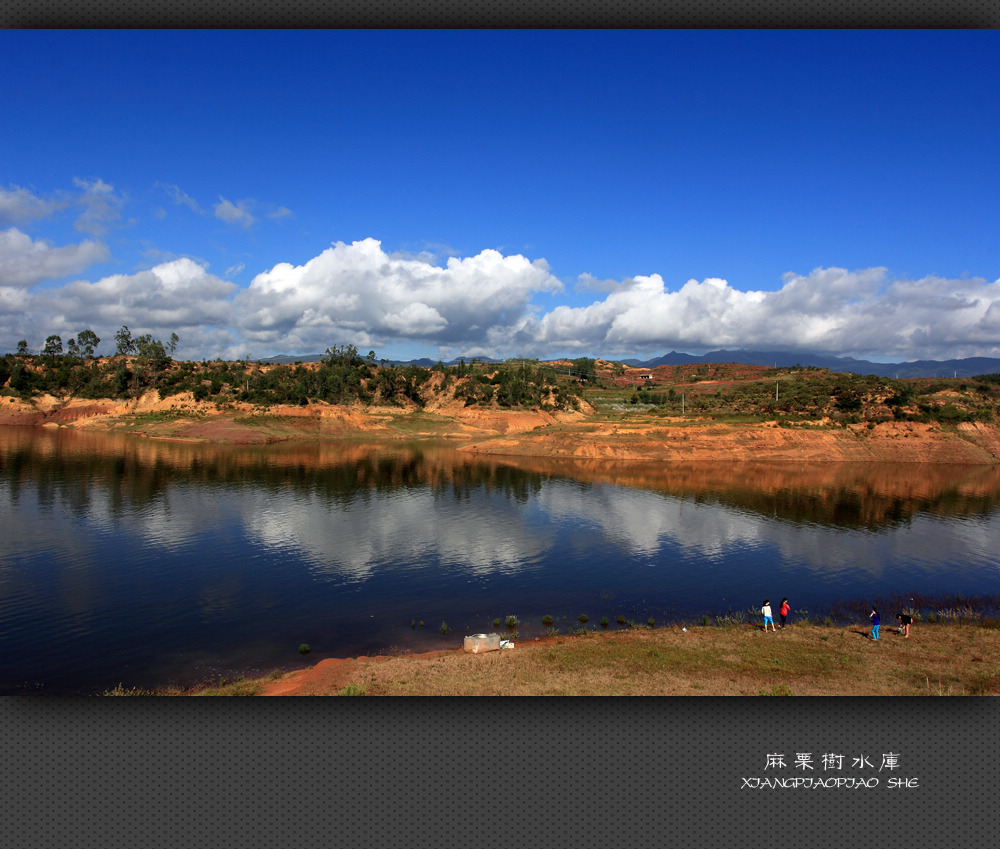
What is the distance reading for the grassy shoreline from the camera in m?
13.1

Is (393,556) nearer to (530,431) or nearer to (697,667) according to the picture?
(697,667)

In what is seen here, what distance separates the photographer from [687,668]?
48.1 feet

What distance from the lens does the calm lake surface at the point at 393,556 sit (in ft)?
63.5

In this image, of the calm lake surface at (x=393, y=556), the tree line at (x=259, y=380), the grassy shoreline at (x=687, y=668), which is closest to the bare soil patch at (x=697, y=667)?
the grassy shoreline at (x=687, y=668)

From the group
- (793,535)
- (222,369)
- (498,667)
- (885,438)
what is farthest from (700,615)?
(222,369)

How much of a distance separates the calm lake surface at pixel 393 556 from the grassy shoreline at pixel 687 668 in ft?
10.4

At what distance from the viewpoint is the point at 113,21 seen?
7902 millimetres

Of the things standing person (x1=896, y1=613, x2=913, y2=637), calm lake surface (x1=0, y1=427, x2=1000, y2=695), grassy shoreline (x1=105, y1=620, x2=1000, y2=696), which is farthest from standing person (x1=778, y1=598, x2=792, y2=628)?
standing person (x1=896, y1=613, x2=913, y2=637)

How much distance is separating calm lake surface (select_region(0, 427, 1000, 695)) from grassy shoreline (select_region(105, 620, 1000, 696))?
3.16 m

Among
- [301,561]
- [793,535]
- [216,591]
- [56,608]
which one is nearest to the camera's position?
[56,608]

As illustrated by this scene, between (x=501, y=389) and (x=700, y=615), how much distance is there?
8291 cm

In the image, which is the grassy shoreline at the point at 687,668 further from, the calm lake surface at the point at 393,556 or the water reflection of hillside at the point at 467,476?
the water reflection of hillside at the point at 467,476

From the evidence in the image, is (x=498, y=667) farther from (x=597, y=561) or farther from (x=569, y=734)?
(x=597, y=561)

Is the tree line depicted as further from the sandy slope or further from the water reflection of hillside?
the water reflection of hillside
